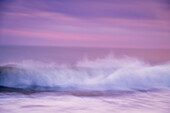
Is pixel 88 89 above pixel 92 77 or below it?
below

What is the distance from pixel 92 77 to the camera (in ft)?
16.5

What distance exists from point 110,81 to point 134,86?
537mm

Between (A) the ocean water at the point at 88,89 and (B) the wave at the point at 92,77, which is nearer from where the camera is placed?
(A) the ocean water at the point at 88,89

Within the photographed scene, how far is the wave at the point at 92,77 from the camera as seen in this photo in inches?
165

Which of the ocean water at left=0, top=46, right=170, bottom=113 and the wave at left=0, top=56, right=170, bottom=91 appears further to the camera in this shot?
the wave at left=0, top=56, right=170, bottom=91

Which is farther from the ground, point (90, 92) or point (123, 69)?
point (123, 69)

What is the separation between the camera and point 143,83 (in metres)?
4.46

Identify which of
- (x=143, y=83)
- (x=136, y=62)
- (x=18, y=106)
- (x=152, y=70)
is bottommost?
(x=18, y=106)

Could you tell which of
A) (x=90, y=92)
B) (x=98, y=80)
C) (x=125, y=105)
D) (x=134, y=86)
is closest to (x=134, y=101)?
(x=125, y=105)

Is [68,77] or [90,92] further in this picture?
[68,77]

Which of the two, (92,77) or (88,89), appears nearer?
(88,89)

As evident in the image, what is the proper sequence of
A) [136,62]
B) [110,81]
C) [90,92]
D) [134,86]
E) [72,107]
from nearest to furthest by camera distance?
[72,107]
[90,92]
[134,86]
[110,81]
[136,62]

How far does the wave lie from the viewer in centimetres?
420

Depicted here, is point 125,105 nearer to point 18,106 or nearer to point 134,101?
point 134,101
